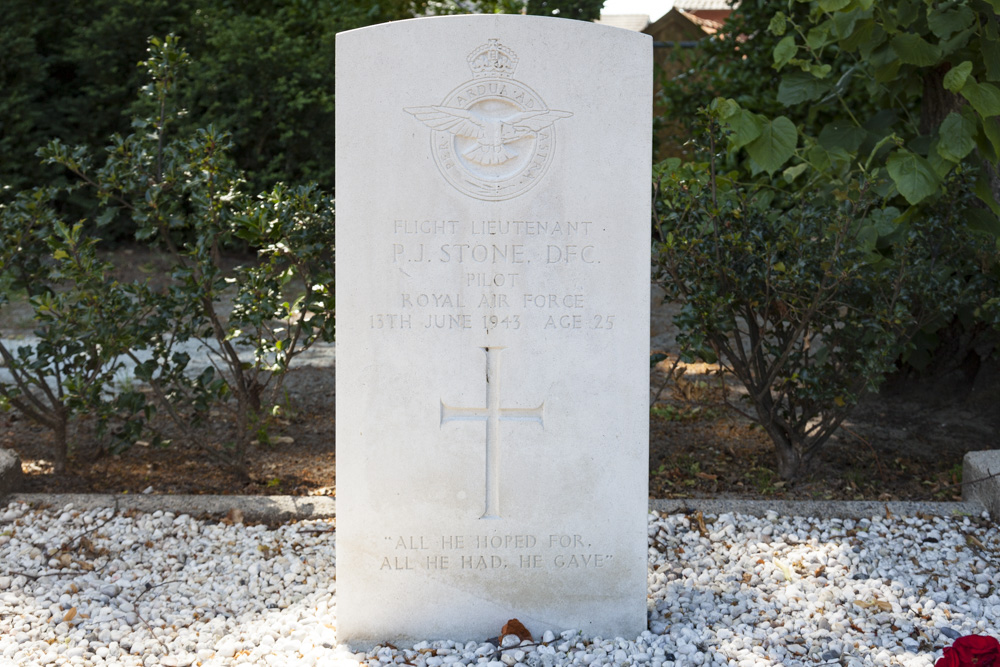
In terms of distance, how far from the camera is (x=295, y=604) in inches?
114

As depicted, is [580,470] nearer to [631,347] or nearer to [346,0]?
[631,347]

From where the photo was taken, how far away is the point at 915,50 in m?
3.65

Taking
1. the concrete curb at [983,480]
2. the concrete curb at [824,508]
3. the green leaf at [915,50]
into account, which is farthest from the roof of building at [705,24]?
the concrete curb at [824,508]

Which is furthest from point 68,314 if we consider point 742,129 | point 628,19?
point 628,19

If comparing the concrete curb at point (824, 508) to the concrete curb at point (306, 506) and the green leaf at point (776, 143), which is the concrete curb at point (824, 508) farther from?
the green leaf at point (776, 143)

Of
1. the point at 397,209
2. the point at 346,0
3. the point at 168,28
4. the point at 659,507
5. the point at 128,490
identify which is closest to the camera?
the point at 397,209

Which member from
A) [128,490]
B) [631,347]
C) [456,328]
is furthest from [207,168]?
[631,347]

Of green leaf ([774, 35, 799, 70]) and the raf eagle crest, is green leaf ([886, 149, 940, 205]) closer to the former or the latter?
green leaf ([774, 35, 799, 70])

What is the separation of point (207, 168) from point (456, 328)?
64.1 inches

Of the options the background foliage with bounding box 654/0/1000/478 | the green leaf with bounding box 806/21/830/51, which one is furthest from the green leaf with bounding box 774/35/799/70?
the green leaf with bounding box 806/21/830/51

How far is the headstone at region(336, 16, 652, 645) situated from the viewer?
2432mm

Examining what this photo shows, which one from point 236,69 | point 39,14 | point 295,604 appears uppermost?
point 39,14

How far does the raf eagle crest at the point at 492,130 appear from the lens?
7.98 ft

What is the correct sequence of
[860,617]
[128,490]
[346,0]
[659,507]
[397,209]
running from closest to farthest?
[397,209]
[860,617]
[659,507]
[128,490]
[346,0]
